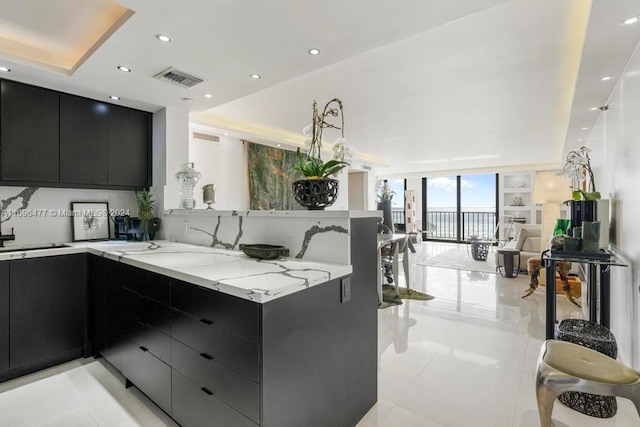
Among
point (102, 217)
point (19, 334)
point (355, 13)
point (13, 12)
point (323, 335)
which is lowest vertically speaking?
point (19, 334)

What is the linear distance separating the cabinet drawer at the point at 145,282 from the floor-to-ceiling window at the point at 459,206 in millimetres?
10611

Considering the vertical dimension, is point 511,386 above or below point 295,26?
below

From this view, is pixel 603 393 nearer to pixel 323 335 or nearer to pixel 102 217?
pixel 323 335

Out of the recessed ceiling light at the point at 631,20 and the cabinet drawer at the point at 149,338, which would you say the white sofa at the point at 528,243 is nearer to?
the recessed ceiling light at the point at 631,20

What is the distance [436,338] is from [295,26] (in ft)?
9.67

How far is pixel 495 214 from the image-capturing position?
10930 millimetres

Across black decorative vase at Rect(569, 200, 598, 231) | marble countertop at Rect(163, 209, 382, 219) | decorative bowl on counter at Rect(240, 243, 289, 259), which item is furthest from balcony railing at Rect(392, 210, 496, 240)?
decorative bowl on counter at Rect(240, 243, 289, 259)

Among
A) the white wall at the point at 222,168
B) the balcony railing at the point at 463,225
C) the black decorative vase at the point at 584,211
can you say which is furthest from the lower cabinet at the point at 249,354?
the balcony railing at the point at 463,225

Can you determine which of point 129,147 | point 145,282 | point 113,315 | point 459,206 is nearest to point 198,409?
point 145,282

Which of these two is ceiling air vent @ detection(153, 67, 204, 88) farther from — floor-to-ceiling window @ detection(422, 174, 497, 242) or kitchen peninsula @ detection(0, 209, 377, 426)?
floor-to-ceiling window @ detection(422, 174, 497, 242)

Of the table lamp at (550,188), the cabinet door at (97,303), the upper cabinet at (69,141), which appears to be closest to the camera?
the cabinet door at (97,303)

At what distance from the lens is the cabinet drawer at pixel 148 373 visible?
183cm

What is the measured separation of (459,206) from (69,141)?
11.4 metres

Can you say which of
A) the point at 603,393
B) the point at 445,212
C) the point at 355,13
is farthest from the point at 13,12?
the point at 445,212
